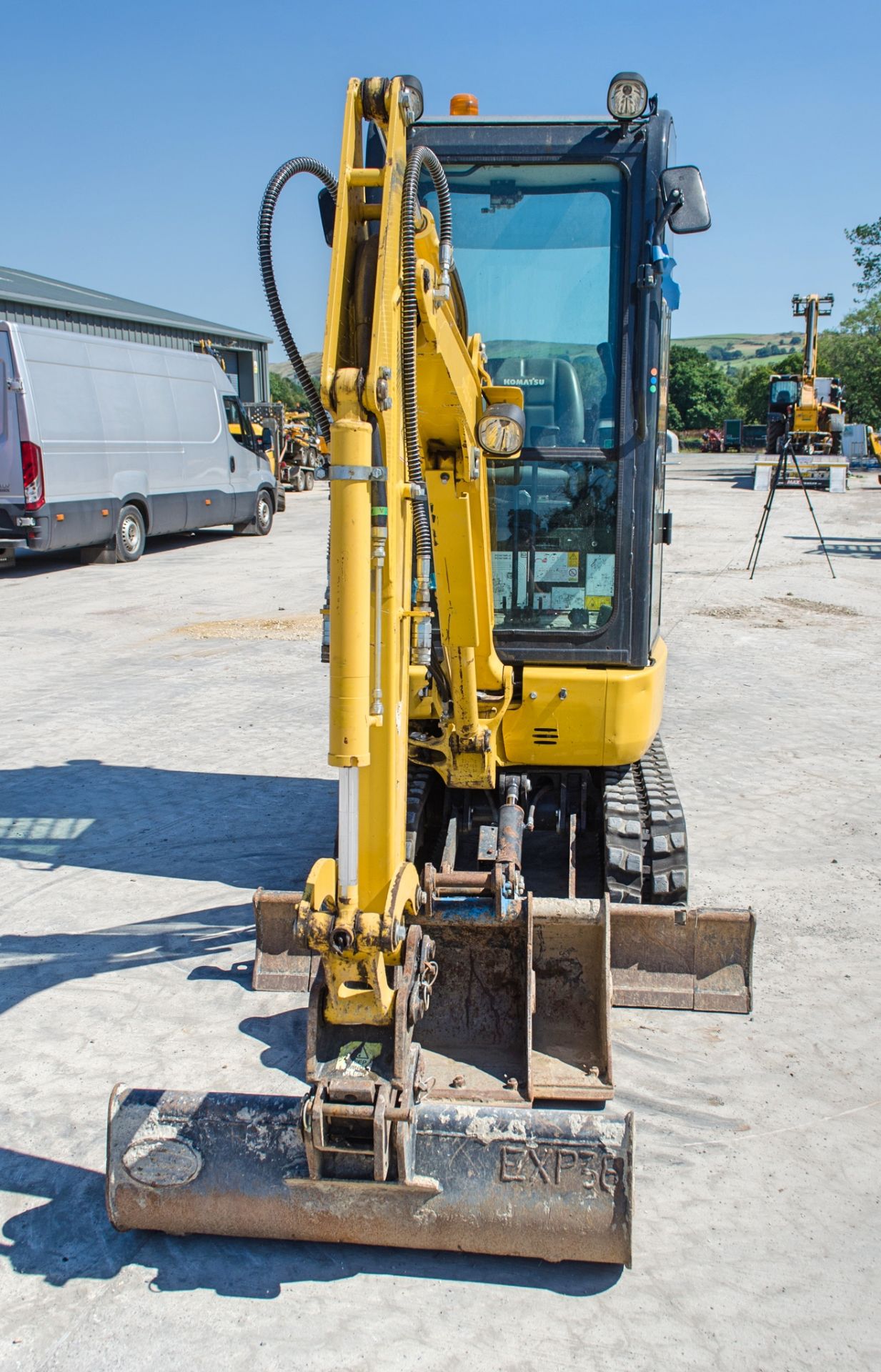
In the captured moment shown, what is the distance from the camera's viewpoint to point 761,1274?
10.7 feet

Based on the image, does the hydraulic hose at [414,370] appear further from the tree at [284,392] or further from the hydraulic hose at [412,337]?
the tree at [284,392]

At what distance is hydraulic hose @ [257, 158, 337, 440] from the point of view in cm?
316

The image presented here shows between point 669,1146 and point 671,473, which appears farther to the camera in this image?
point 671,473

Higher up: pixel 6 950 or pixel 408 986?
pixel 408 986

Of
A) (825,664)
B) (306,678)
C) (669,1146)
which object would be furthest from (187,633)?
(669,1146)

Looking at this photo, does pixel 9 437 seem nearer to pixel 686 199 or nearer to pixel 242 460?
pixel 242 460

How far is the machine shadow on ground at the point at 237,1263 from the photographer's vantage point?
128 inches

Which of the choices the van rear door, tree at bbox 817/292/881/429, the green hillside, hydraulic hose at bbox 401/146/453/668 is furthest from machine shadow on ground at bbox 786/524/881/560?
the green hillside

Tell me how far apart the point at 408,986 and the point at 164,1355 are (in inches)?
43.2

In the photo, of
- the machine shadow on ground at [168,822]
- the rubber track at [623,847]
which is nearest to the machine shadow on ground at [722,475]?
the machine shadow on ground at [168,822]

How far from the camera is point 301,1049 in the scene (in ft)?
14.4

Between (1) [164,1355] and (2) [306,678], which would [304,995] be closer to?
(1) [164,1355]

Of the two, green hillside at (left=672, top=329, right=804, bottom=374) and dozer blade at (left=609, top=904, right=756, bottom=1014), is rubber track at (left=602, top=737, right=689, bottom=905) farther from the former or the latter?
green hillside at (left=672, top=329, right=804, bottom=374)

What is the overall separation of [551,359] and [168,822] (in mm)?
3508
